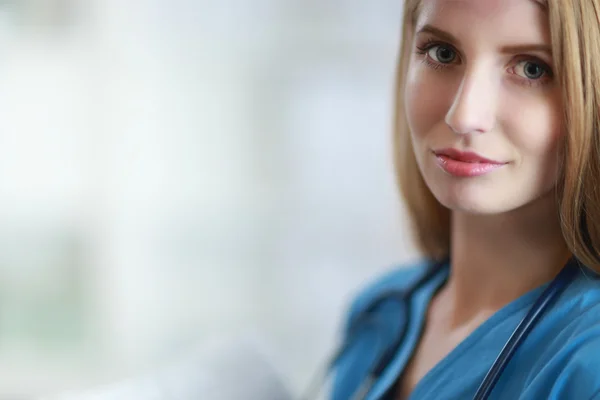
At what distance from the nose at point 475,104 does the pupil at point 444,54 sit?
0.05m

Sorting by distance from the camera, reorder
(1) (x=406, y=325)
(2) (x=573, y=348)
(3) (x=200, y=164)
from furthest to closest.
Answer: (3) (x=200, y=164) → (1) (x=406, y=325) → (2) (x=573, y=348)

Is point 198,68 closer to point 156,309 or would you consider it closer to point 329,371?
point 156,309

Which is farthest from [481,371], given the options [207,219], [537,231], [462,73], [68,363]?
[68,363]

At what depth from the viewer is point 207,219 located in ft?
5.60

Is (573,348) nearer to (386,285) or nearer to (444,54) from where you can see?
(444,54)

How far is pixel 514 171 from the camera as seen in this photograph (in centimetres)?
70

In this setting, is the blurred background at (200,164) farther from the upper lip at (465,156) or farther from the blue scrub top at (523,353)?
the upper lip at (465,156)

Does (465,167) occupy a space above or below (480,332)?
above

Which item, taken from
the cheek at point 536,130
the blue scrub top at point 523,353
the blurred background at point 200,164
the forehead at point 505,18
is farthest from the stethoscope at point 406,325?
the blurred background at point 200,164

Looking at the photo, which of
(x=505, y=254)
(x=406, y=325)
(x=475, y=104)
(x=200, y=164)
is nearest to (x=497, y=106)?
(x=475, y=104)

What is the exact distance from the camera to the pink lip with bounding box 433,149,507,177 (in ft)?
2.28

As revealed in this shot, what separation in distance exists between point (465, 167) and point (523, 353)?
0.17 meters

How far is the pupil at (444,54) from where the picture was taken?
734 mm

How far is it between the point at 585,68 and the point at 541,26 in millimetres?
50
